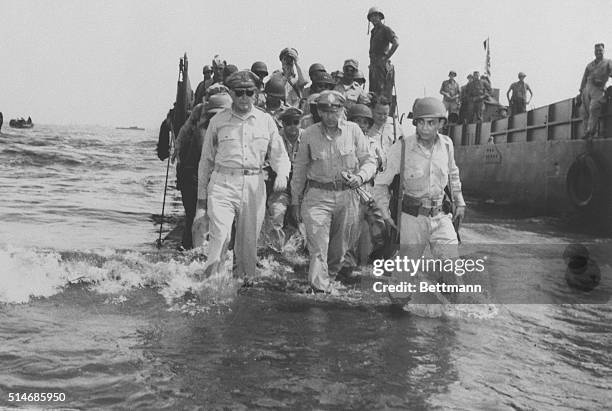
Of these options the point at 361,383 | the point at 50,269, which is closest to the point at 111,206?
the point at 50,269

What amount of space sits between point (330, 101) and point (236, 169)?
3.80ft

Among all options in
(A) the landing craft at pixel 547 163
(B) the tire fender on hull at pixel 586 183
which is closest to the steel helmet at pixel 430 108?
(A) the landing craft at pixel 547 163

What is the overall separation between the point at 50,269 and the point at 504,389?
5.59 m

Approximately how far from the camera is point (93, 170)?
31141 mm

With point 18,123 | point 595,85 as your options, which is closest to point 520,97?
point 595,85

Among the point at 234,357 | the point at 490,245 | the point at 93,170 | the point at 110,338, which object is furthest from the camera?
the point at 93,170

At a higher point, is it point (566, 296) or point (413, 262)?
point (413, 262)

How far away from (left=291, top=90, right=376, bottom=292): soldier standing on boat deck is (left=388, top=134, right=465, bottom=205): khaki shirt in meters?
0.81

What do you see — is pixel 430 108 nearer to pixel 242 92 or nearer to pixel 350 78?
pixel 242 92

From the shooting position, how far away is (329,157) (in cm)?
722

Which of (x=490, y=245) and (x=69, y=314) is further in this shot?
(x=490, y=245)

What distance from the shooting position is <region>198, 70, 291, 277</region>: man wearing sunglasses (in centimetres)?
695

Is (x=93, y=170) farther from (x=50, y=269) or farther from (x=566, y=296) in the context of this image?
(x=566, y=296)

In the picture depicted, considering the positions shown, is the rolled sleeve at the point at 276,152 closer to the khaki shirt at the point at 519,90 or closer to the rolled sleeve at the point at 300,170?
the rolled sleeve at the point at 300,170
